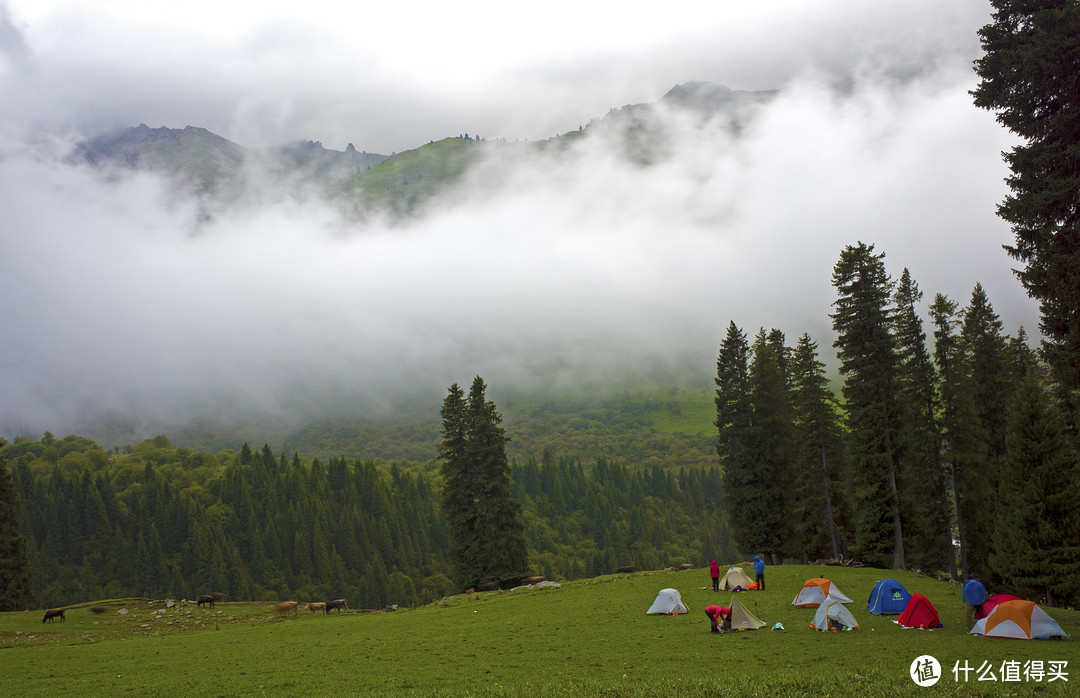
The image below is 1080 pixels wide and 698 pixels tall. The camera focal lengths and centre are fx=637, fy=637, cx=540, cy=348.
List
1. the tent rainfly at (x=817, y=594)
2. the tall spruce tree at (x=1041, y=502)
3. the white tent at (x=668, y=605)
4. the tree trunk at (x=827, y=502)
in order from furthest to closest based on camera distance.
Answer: the tree trunk at (x=827, y=502)
the tall spruce tree at (x=1041, y=502)
the white tent at (x=668, y=605)
the tent rainfly at (x=817, y=594)

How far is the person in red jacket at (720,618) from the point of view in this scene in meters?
26.9

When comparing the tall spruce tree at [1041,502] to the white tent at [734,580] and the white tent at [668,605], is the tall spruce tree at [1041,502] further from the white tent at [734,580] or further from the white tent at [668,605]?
the white tent at [668,605]

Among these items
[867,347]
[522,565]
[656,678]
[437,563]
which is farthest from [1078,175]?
[437,563]

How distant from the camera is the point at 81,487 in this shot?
127 metres

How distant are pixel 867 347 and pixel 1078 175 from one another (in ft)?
86.6

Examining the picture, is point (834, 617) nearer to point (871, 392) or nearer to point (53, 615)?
point (871, 392)

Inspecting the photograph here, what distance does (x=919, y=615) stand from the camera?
1008 inches

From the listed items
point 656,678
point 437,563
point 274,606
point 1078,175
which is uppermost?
point 1078,175

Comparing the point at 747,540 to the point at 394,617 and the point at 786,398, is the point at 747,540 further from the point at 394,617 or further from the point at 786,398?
the point at 394,617

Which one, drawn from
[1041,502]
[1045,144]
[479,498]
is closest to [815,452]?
[1041,502]

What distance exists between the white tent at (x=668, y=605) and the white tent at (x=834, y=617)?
7.60 metres

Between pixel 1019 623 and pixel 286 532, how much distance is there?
132 m

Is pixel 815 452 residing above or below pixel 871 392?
below
